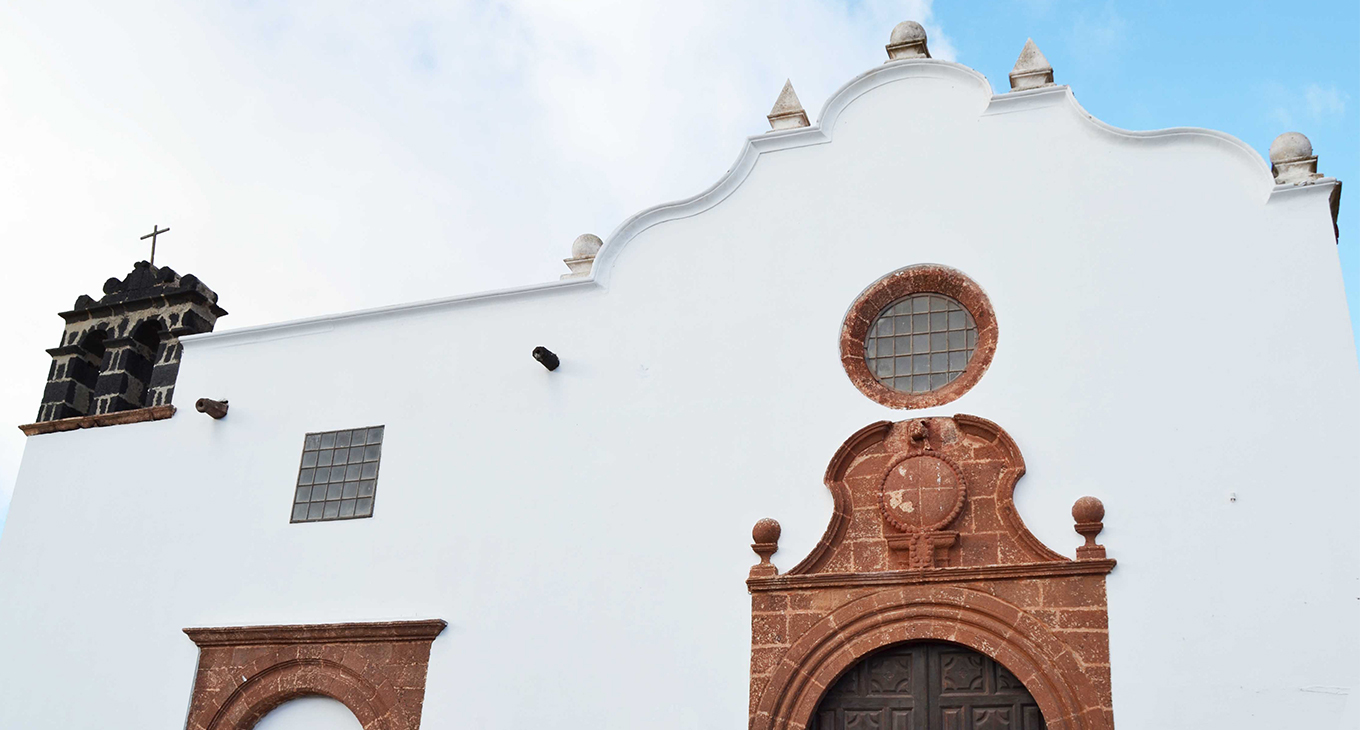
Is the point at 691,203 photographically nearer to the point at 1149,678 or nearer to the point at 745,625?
the point at 745,625

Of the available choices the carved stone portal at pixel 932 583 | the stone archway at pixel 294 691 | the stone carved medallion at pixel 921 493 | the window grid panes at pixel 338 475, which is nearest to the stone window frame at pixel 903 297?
the carved stone portal at pixel 932 583

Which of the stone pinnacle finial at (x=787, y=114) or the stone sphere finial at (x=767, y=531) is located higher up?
the stone pinnacle finial at (x=787, y=114)

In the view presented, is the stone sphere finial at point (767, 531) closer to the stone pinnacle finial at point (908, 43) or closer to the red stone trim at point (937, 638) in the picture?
the red stone trim at point (937, 638)

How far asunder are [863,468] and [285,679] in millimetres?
5101

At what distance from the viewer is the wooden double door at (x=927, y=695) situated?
8609 millimetres

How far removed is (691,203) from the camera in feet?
35.5

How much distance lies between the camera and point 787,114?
10781mm

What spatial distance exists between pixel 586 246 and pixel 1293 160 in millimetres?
5627

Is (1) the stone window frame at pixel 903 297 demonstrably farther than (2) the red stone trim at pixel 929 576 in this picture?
Yes

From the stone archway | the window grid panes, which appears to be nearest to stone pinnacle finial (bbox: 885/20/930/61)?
the window grid panes

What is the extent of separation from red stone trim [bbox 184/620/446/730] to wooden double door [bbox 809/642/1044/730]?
10.9ft

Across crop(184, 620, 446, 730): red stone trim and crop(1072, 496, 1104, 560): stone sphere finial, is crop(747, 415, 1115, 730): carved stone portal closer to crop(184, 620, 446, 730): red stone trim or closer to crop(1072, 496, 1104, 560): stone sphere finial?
crop(1072, 496, 1104, 560): stone sphere finial

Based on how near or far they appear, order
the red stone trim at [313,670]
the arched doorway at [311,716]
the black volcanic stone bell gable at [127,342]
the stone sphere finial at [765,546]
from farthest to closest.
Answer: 1. the black volcanic stone bell gable at [127,342]
2. the arched doorway at [311,716]
3. the red stone trim at [313,670]
4. the stone sphere finial at [765,546]

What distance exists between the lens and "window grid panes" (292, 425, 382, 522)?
36.3 ft
